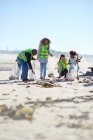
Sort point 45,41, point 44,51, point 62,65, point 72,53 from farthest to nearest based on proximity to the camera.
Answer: point 62,65 → point 72,53 → point 44,51 → point 45,41

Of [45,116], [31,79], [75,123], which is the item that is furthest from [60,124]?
[31,79]

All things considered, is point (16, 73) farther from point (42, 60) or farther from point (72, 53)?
point (72, 53)

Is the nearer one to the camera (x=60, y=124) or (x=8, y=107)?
(x=60, y=124)

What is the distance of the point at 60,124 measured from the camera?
5.39m

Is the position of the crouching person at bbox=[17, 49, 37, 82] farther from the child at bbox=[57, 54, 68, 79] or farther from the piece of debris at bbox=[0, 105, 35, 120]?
the piece of debris at bbox=[0, 105, 35, 120]

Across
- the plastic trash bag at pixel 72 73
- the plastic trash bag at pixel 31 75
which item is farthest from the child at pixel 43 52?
the plastic trash bag at pixel 72 73

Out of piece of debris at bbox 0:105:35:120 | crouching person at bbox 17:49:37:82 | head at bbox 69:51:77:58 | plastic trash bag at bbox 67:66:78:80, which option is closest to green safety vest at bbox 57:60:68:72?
plastic trash bag at bbox 67:66:78:80

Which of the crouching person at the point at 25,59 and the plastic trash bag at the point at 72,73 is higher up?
the crouching person at the point at 25,59

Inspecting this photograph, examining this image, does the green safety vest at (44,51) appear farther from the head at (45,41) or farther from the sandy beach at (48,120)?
the sandy beach at (48,120)

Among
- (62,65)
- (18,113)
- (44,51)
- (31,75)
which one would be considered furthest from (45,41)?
(18,113)

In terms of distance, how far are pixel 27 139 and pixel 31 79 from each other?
31.6ft

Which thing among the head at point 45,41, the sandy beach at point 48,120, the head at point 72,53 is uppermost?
the head at point 45,41

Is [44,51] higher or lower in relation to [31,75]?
higher

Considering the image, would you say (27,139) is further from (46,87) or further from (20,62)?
(20,62)
